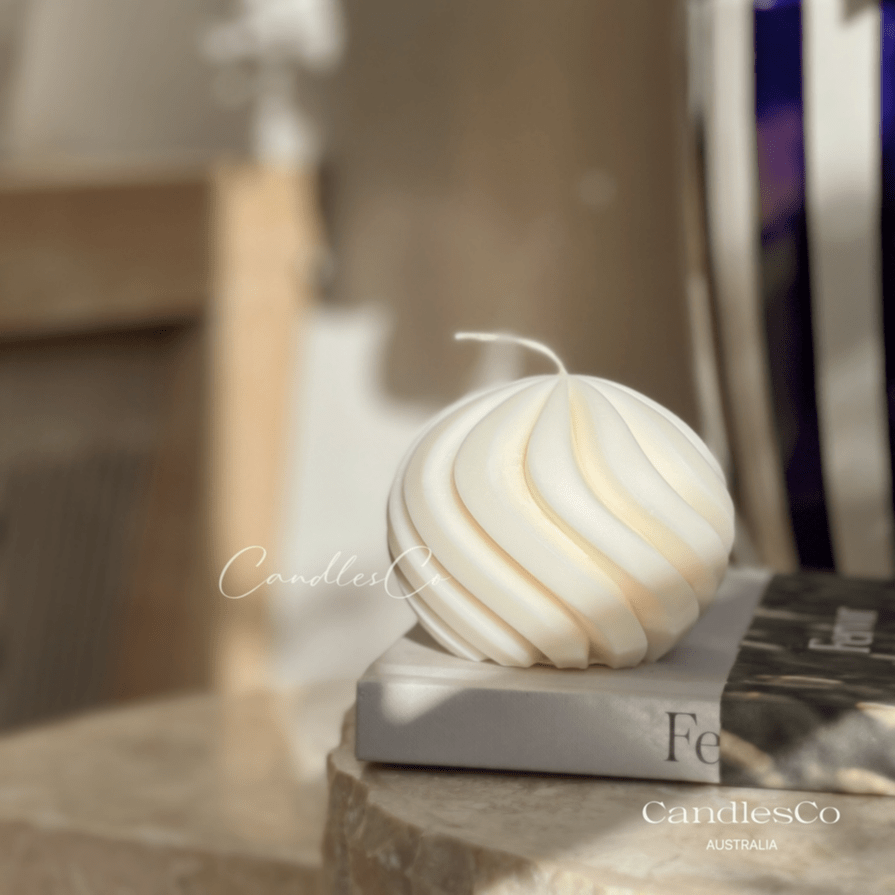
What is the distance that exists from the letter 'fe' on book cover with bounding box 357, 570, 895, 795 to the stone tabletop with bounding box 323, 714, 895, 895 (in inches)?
0.5

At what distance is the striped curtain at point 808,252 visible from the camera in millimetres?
1079

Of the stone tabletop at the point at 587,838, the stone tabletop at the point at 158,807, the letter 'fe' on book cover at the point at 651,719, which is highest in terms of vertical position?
the letter 'fe' on book cover at the point at 651,719

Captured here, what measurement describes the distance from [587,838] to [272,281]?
58.0 inches

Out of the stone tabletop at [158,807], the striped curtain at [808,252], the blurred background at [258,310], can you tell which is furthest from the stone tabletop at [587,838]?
the blurred background at [258,310]

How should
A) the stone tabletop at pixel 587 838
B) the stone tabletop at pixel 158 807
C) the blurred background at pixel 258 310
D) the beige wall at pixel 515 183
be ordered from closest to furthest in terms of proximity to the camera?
1. the stone tabletop at pixel 587 838
2. the stone tabletop at pixel 158 807
3. the beige wall at pixel 515 183
4. the blurred background at pixel 258 310

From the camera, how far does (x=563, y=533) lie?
0.59 meters

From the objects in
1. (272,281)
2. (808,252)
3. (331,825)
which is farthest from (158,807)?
(272,281)

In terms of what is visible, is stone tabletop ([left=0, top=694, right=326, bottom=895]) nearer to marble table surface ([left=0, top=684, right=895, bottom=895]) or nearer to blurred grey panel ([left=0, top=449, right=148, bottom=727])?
marble table surface ([left=0, top=684, right=895, bottom=895])

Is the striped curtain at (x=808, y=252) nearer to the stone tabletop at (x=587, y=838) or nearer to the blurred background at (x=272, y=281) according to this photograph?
the blurred background at (x=272, y=281)

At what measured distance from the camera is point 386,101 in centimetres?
180

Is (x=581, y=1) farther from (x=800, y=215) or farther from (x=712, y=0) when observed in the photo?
(x=800, y=215)

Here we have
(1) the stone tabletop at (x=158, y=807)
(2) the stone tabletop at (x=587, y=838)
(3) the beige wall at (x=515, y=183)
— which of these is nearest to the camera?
(2) the stone tabletop at (x=587, y=838)

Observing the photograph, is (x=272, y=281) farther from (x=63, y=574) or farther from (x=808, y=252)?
(x=808, y=252)

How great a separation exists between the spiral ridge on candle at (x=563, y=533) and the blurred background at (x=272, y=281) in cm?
81
